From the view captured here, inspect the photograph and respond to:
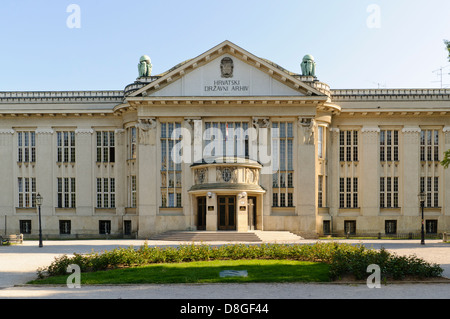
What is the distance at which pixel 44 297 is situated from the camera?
629 inches

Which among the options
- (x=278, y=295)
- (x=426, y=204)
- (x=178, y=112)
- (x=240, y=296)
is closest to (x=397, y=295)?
(x=278, y=295)

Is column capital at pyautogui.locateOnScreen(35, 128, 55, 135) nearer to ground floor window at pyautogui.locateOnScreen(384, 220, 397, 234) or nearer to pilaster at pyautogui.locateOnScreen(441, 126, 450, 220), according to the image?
ground floor window at pyautogui.locateOnScreen(384, 220, 397, 234)

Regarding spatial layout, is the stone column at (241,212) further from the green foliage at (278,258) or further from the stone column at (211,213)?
the green foliage at (278,258)

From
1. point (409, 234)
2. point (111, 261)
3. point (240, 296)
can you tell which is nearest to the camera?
point (240, 296)

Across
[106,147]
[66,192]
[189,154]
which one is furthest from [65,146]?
[189,154]

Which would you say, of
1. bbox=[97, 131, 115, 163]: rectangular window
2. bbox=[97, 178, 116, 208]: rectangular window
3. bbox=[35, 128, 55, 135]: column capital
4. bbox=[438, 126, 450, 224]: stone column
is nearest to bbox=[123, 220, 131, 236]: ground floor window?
bbox=[97, 178, 116, 208]: rectangular window

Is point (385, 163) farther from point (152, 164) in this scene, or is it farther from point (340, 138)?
point (152, 164)

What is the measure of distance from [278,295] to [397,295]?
3727 millimetres

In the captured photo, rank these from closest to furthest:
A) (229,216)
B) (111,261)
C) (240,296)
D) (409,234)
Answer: (240,296)
(111,261)
(229,216)
(409,234)

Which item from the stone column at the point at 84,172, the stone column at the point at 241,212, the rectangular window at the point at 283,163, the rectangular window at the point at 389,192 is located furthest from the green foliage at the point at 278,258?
the stone column at the point at 84,172

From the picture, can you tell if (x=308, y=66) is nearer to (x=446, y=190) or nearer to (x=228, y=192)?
(x=228, y=192)

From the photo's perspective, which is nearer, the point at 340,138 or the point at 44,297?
the point at 44,297

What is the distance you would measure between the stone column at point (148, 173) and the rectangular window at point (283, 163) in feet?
34.2

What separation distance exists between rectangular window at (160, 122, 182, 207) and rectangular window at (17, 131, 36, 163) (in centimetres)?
1382
